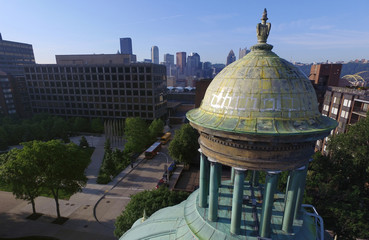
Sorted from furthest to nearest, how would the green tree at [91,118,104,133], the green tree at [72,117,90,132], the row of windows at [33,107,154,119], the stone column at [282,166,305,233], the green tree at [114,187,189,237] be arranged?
the row of windows at [33,107,154,119] → the green tree at [72,117,90,132] → the green tree at [91,118,104,133] → the green tree at [114,187,189,237] → the stone column at [282,166,305,233]

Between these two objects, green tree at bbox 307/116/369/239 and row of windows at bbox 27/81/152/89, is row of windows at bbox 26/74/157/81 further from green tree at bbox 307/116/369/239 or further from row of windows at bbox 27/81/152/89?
green tree at bbox 307/116/369/239

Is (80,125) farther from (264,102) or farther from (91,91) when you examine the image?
(264,102)

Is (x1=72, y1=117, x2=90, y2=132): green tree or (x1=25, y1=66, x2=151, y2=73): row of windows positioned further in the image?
(x1=25, y1=66, x2=151, y2=73): row of windows

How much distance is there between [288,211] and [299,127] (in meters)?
3.76

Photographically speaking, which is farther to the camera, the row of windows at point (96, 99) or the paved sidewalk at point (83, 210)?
the row of windows at point (96, 99)

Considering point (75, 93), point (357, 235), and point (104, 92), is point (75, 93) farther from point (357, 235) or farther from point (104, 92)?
point (357, 235)

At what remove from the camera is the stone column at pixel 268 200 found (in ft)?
24.5

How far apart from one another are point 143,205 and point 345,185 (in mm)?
24719

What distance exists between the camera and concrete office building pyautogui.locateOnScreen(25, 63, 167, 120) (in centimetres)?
6719

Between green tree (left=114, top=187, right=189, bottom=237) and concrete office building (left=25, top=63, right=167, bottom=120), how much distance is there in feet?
160

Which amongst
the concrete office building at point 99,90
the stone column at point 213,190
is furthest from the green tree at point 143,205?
the concrete office building at point 99,90

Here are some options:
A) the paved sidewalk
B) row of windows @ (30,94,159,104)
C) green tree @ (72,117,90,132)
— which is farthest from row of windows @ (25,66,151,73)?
the paved sidewalk

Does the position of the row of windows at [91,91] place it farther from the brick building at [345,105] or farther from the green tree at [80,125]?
the brick building at [345,105]

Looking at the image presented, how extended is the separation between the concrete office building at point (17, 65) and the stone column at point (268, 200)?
98.1 metres
